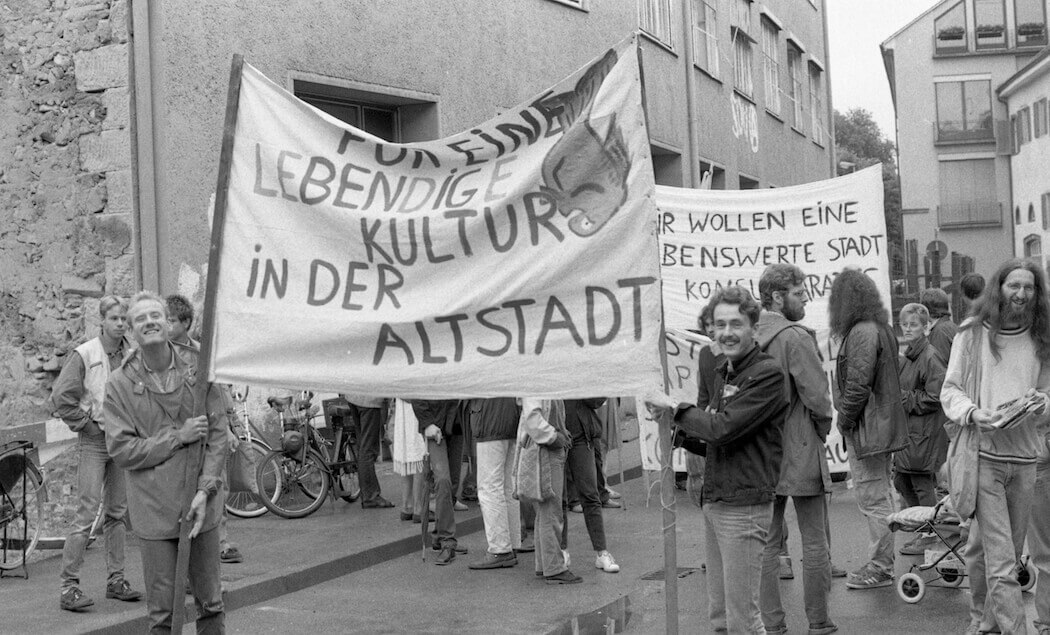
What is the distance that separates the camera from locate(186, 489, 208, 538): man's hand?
216 inches

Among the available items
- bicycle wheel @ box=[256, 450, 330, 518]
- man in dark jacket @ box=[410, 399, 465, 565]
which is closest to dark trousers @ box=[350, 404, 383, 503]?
bicycle wheel @ box=[256, 450, 330, 518]

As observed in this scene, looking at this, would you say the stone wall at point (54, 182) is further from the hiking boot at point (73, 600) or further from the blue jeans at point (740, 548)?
the blue jeans at point (740, 548)

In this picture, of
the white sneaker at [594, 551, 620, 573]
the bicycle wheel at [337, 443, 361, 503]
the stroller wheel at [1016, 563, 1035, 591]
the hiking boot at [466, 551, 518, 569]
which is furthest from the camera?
the bicycle wheel at [337, 443, 361, 503]

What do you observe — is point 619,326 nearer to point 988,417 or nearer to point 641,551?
point 988,417

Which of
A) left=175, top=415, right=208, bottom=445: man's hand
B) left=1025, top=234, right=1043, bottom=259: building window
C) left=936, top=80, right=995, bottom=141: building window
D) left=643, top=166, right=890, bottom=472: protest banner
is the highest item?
left=936, top=80, right=995, bottom=141: building window

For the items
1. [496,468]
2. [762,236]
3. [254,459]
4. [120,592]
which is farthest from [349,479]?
[762,236]

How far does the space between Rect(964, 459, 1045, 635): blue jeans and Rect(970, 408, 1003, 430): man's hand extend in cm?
21

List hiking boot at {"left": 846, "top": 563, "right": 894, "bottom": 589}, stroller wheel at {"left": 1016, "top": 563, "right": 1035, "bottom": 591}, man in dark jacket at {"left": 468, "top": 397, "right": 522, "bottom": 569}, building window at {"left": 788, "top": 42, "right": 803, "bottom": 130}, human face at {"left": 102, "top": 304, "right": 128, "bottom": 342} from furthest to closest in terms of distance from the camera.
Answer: building window at {"left": 788, "top": 42, "right": 803, "bottom": 130}
man in dark jacket at {"left": 468, "top": 397, "right": 522, "bottom": 569}
human face at {"left": 102, "top": 304, "right": 128, "bottom": 342}
hiking boot at {"left": 846, "top": 563, "right": 894, "bottom": 589}
stroller wheel at {"left": 1016, "top": 563, "right": 1035, "bottom": 591}

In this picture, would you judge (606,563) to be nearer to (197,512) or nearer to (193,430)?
(197,512)

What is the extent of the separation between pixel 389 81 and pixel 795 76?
19.6 metres

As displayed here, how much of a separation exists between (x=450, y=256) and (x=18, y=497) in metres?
5.50

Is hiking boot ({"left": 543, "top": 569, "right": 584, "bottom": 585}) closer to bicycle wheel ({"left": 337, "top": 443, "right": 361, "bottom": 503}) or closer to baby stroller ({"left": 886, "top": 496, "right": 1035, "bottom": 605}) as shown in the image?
baby stroller ({"left": 886, "top": 496, "right": 1035, "bottom": 605})

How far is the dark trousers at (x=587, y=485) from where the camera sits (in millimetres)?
8859

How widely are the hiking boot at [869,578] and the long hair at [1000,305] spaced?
245cm
